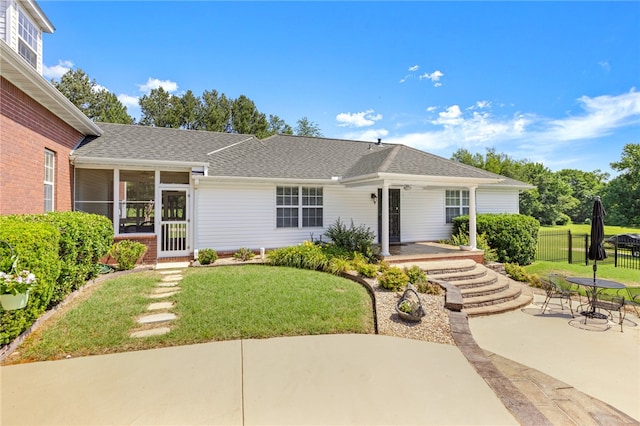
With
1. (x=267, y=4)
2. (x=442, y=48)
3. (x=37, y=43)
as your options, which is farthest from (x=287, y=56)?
(x=37, y=43)

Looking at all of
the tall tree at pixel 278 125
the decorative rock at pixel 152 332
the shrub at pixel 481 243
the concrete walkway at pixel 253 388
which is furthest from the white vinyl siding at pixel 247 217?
the tall tree at pixel 278 125

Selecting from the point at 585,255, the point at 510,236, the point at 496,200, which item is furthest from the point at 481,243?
the point at 585,255

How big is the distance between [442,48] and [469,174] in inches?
228

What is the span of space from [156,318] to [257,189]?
6.89 meters

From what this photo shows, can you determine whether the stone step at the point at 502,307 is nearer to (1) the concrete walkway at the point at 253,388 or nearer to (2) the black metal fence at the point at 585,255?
(1) the concrete walkway at the point at 253,388

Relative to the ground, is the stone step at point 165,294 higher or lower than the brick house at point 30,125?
lower

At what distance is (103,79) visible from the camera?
28.0 meters

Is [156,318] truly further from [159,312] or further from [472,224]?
[472,224]

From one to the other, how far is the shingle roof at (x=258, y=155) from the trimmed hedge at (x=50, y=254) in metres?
3.93

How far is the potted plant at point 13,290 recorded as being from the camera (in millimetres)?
3486

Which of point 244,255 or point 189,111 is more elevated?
point 189,111

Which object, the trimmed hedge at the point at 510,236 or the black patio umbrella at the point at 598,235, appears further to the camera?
the trimmed hedge at the point at 510,236

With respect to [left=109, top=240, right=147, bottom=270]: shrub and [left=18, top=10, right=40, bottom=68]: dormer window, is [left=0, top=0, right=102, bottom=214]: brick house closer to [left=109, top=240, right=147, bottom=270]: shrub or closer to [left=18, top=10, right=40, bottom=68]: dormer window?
[left=18, top=10, right=40, bottom=68]: dormer window

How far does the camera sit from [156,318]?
18.2 ft
